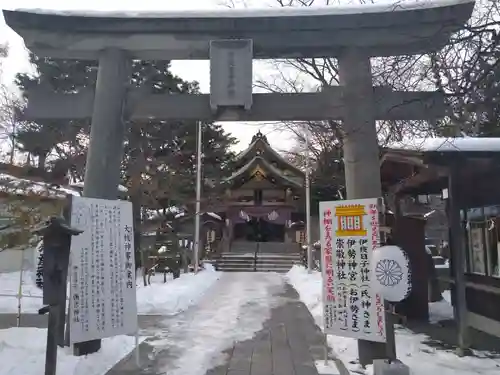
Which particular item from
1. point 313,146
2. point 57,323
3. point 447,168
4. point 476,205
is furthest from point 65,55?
point 313,146

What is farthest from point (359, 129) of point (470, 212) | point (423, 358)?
point (423, 358)

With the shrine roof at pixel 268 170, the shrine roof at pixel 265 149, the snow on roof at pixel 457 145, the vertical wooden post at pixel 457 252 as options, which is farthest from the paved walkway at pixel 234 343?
the shrine roof at pixel 265 149

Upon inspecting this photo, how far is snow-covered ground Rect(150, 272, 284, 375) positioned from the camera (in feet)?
24.6

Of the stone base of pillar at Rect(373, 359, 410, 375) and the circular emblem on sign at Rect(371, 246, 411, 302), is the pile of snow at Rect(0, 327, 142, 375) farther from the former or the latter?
the circular emblem on sign at Rect(371, 246, 411, 302)

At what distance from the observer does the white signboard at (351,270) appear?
21.5ft

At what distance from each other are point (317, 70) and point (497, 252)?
11.5 m

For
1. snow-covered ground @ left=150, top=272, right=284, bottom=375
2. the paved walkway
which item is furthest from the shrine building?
the paved walkway

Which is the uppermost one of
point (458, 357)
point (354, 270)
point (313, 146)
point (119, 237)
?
point (313, 146)

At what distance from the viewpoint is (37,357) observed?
6547 millimetres

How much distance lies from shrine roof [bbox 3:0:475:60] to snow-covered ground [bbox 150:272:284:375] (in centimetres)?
519

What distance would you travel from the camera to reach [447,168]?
26.0 ft

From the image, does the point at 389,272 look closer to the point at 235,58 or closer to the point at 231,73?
the point at 231,73

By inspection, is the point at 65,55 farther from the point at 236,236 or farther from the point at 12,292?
the point at 236,236

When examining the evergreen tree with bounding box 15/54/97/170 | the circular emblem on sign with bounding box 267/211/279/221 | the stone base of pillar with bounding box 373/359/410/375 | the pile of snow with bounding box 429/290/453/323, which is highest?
the evergreen tree with bounding box 15/54/97/170
